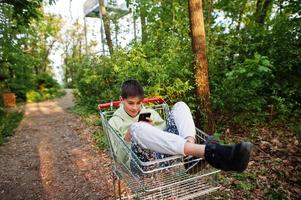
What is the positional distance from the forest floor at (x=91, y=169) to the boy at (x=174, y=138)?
1706 millimetres

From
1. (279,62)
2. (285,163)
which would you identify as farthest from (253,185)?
(279,62)

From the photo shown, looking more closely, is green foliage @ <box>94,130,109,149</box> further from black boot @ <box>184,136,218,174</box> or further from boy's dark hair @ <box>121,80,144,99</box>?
black boot @ <box>184,136,218,174</box>

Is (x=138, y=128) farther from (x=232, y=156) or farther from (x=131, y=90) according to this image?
(x=232, y=156)

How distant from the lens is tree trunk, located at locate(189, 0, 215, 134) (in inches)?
184

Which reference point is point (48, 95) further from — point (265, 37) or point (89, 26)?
point (265, 37)

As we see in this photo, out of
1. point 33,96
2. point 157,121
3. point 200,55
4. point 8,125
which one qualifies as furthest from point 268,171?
point 33,96

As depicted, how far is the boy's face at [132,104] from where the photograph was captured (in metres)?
3.02

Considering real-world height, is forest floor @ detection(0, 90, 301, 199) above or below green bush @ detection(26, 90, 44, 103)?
below

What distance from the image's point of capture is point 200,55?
4781 millimetres

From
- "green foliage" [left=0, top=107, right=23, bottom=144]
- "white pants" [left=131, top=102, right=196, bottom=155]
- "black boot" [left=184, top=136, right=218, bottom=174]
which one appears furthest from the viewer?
"green foliage" [left=0, top=107, right=23, bottom=144]

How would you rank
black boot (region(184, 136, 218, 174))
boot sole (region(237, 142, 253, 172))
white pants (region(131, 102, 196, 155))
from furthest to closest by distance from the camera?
black boot (region(184, 136, 218, 174))
white pants (region(131, 102, 196, 155))
boot sole (region(237, 142, 253, 172))

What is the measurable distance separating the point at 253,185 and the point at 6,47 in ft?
29.9

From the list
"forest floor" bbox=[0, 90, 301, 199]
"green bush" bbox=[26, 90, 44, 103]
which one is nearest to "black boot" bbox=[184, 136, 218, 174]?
"forest floor" bbox=[0, 90, 301, 199]

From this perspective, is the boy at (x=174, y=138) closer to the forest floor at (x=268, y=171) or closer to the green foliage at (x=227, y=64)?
the forest floor at (x=268, y=171)
